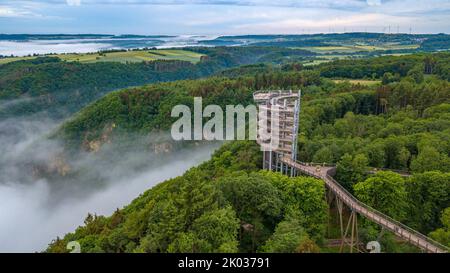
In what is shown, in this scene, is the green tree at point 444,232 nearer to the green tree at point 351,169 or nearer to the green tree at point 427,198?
the green tree at point 427,198

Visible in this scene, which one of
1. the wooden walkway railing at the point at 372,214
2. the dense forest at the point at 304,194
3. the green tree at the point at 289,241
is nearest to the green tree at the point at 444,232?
the dense forest at the point at 304,194

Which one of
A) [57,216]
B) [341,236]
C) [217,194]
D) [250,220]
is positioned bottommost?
[57,216]

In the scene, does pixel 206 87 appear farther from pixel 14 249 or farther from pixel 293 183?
pixel 293 183

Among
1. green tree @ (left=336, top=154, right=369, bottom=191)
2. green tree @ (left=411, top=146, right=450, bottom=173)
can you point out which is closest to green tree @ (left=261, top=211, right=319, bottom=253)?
green tree @ (left=336, top=154, right=369, bottom=191)

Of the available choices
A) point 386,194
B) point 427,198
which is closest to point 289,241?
point 386,194

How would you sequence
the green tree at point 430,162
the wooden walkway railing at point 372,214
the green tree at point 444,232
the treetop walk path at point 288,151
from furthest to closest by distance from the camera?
the green tree at point 430,162, the treetop walk path at point 288,151, the green tree at point 444,232, the wooden walkway railing at point 372,214

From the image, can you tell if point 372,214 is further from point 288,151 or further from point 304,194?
point 288,151

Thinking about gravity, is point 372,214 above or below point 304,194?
below

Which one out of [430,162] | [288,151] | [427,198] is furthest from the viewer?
[288,151]

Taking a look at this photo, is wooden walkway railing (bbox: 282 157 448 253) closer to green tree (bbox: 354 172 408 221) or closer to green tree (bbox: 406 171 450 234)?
green tree (bbox: 354 172 408 221)

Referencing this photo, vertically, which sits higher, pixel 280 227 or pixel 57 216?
pixel 280 227

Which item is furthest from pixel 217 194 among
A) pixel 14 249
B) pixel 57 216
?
pixel 57 216
